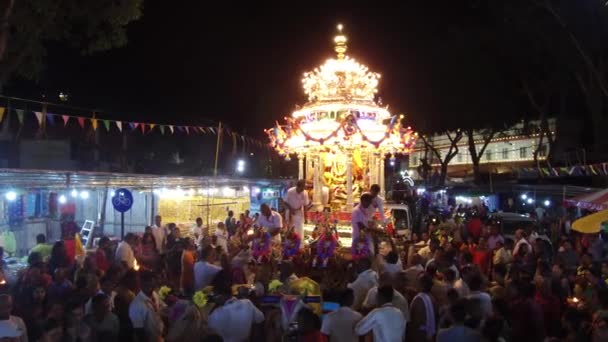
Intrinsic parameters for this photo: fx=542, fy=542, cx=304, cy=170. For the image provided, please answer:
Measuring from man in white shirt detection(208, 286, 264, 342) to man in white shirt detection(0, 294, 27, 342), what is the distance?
1.85 m

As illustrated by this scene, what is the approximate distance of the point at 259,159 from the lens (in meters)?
45.7

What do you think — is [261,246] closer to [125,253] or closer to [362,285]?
[125,253]

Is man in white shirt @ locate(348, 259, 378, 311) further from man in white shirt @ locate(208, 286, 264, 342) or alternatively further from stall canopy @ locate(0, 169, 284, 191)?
stall canopy @ locate(0, 169, 284, 191)

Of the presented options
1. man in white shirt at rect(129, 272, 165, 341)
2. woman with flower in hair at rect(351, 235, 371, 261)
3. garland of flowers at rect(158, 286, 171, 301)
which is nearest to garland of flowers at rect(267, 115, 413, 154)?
woman with flower in hair at rect(351, 235, 371, 261)

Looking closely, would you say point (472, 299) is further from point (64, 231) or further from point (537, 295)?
point (64, 231)

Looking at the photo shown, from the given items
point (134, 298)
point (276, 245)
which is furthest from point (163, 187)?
point (134, 298)

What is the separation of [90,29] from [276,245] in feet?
22.1

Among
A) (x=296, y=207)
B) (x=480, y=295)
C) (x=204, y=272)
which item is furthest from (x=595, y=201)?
(x=204, y=272)

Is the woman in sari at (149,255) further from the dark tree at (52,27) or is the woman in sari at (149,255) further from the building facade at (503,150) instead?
the building facade at (503,150)

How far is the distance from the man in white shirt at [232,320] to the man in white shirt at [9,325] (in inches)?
72.7

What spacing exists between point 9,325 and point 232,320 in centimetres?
217

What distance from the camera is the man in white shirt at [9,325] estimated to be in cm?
521

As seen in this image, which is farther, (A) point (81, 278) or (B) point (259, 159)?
(B) point (259, 159)

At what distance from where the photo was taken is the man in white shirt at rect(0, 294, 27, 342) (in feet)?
17.1
